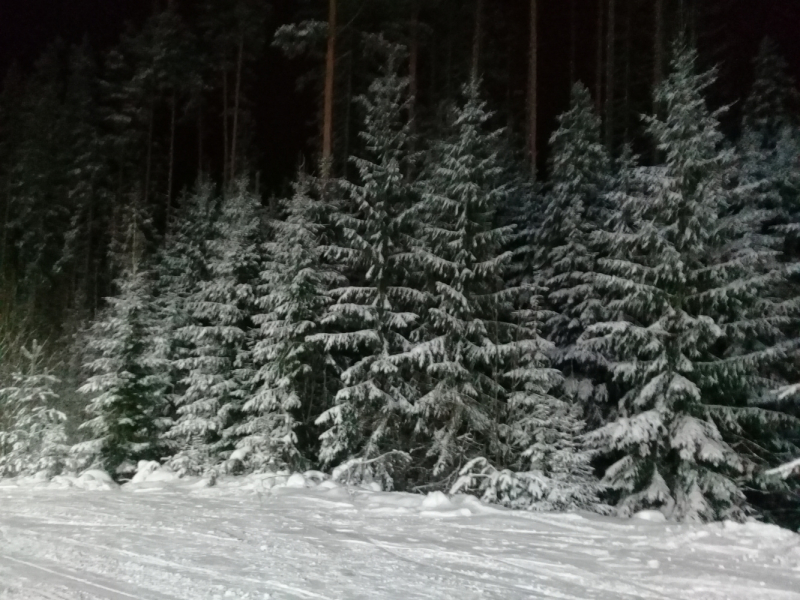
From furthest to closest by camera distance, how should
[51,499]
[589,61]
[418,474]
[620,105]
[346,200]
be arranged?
[589,61]
[620,105]
[346,200]
[418,474]
[51,499]

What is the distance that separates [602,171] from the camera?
17797mm

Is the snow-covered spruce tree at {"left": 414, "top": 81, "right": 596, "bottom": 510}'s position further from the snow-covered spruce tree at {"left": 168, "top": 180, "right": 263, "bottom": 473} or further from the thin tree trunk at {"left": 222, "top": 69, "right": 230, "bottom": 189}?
the thin tree trunk at {"left": 222, "top": 69, "right": 230, "bottom": 189}

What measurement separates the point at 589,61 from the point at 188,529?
82.3 feet

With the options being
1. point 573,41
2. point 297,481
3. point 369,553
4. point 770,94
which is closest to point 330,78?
point 297,481

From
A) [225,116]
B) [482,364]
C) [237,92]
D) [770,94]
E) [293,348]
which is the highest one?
[237,92]

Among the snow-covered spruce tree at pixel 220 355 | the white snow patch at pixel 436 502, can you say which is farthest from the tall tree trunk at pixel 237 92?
the white snow patch at pixel 436 502

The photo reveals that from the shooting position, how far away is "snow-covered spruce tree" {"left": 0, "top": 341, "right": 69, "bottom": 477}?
17359 millimetres

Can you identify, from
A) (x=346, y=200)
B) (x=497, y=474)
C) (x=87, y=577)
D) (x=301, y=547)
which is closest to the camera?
(x=87, y=577)

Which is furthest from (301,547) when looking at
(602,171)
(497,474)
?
(602,171)

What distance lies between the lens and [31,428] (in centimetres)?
1822

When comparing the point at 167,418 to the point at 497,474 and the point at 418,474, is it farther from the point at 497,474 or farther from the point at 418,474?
the point at 497,474

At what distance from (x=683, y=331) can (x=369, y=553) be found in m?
8.84

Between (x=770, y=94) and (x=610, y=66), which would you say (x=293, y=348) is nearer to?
(x=610, y=66)

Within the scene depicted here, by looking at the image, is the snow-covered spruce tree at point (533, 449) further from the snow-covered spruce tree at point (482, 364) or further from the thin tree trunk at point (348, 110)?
the thin tree trunk at point (348, 110)
